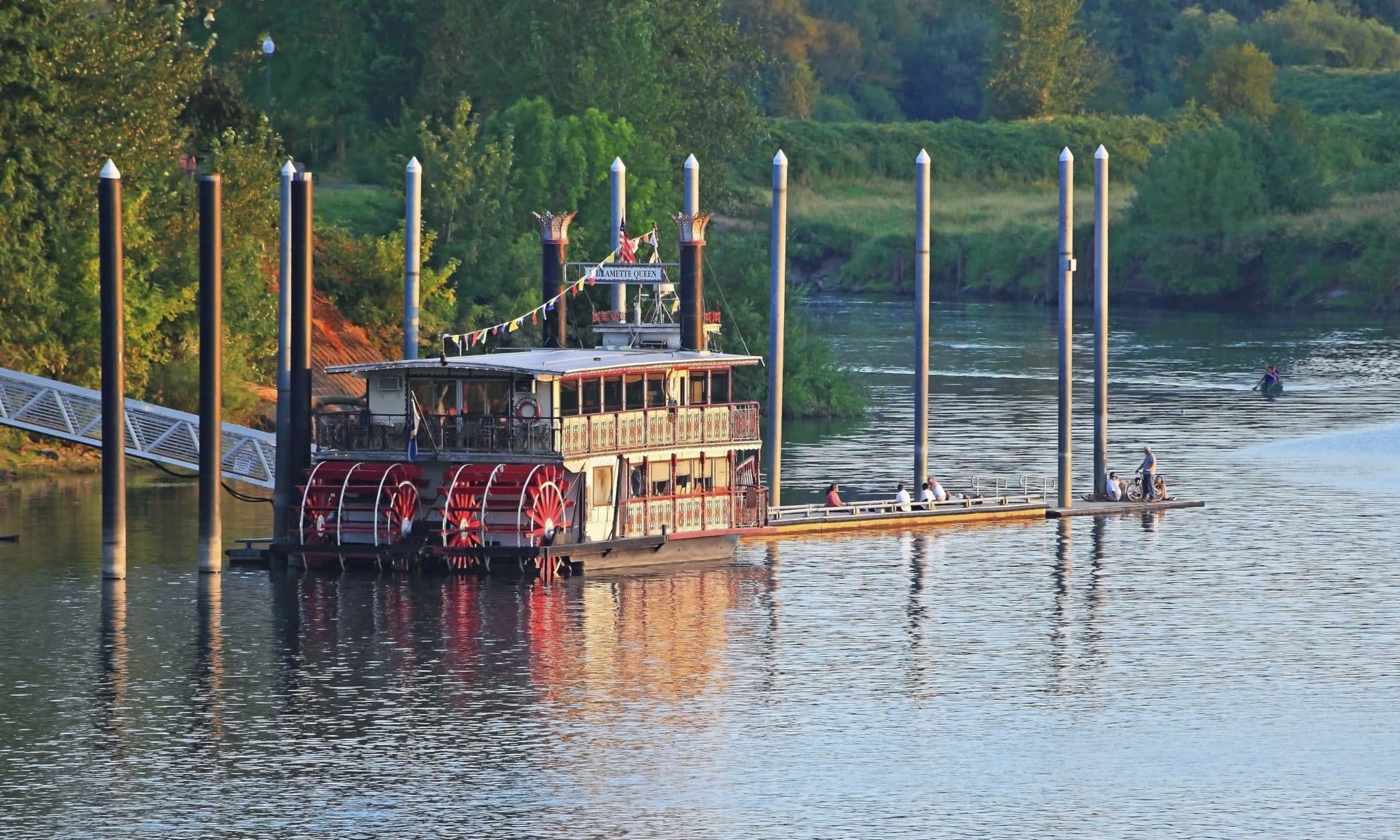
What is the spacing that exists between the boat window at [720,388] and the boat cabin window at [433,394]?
285 inches

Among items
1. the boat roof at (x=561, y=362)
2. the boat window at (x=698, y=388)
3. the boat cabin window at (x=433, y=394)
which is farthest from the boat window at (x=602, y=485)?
the boat cabin window at (x=433, y=394)

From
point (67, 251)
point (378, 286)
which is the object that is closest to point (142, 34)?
point (67, 251)

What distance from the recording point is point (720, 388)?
276ft

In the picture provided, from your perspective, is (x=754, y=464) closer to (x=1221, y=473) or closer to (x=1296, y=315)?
(x=1221, y=473)

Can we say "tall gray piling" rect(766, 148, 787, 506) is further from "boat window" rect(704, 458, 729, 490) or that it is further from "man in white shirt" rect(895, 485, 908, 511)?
"boat window" rect(704, 458, 729, 490)

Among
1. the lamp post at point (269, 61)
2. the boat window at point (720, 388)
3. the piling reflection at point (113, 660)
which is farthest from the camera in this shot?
the lamp post at point (269, 61)

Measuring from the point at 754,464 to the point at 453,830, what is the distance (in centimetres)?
2809

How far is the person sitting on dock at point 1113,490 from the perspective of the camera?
77.0 m

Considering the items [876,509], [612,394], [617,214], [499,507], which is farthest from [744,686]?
[617,214]

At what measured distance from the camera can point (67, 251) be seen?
8069 cm

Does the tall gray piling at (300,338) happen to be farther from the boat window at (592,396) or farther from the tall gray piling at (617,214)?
the tall gray piling at (617,214)

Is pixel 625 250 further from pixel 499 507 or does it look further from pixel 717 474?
pixel 499 507

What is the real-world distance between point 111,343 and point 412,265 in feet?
39.9

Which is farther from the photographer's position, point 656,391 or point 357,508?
point 656,391
